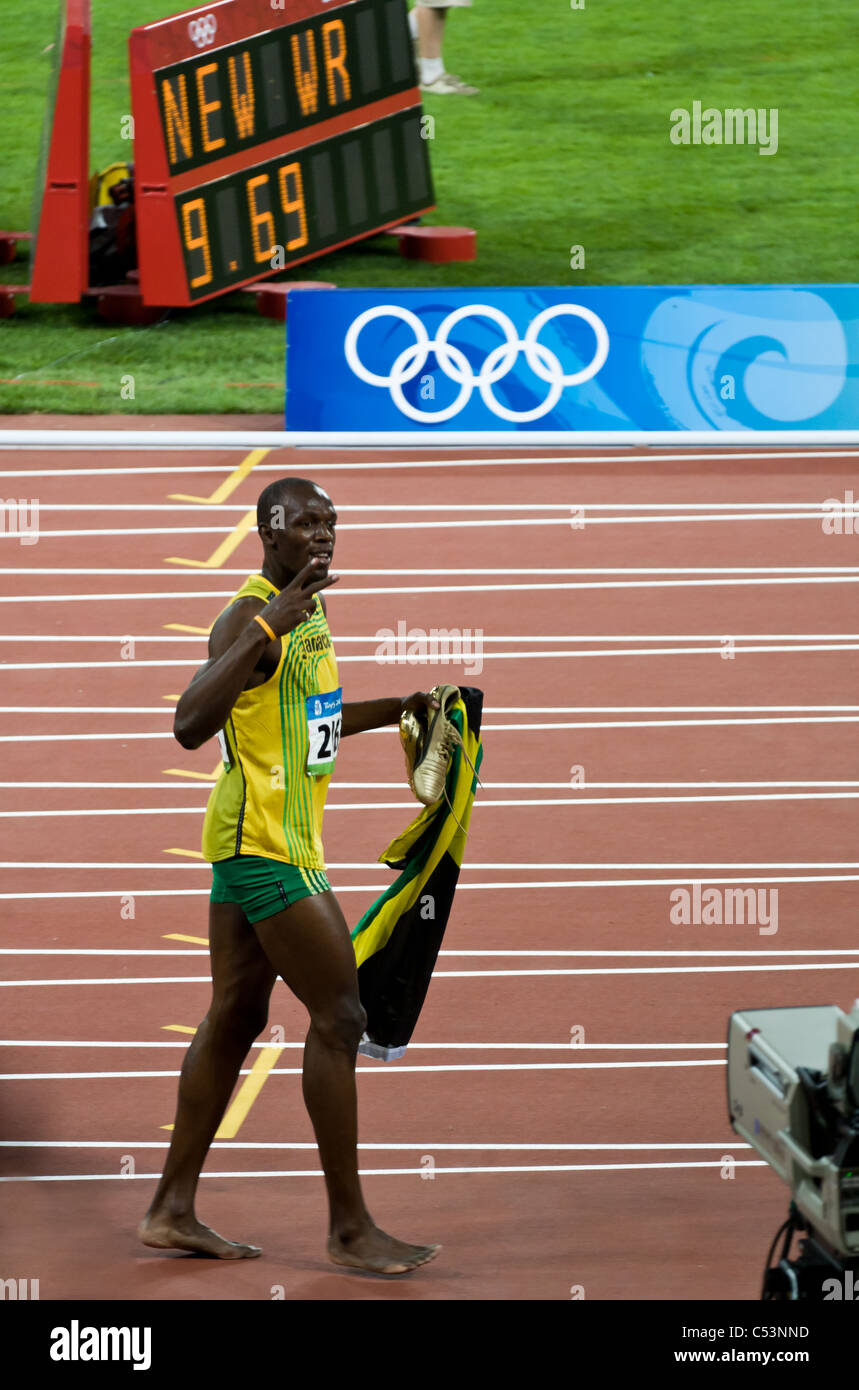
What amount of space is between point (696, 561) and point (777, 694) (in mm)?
1901

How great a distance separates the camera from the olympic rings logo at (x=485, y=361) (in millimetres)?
12414

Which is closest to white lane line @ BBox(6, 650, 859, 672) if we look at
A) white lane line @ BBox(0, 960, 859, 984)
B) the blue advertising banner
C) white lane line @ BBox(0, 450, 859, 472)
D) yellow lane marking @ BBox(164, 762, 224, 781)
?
yellow lane marking @ BBox(164, 762, 224, 781)

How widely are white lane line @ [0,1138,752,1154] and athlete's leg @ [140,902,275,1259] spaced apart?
30.0 inches

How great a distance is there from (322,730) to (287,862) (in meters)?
0.34

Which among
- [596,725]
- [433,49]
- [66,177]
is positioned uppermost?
[433,49]

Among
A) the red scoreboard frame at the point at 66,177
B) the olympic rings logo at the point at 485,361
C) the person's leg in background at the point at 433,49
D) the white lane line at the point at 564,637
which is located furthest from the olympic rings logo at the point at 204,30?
the white lane line at the point at 564,637

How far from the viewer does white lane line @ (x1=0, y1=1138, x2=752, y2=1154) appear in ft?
18.7

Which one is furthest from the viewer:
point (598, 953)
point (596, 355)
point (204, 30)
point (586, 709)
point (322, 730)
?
point (204, 30)

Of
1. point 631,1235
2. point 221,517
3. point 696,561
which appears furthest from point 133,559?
point 631,1235

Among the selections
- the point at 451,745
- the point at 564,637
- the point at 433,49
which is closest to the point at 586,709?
the point at 564,637

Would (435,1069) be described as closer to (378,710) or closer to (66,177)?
(378,710)

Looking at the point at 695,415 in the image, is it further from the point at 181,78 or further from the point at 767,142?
the point at 767,142

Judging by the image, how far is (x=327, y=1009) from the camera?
4.72 m

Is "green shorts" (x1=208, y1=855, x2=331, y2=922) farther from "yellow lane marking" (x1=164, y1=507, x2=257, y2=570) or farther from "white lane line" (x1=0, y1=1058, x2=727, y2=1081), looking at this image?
"yellow lane marking" (x1=164, y1=507, x2=257, y2=570)
